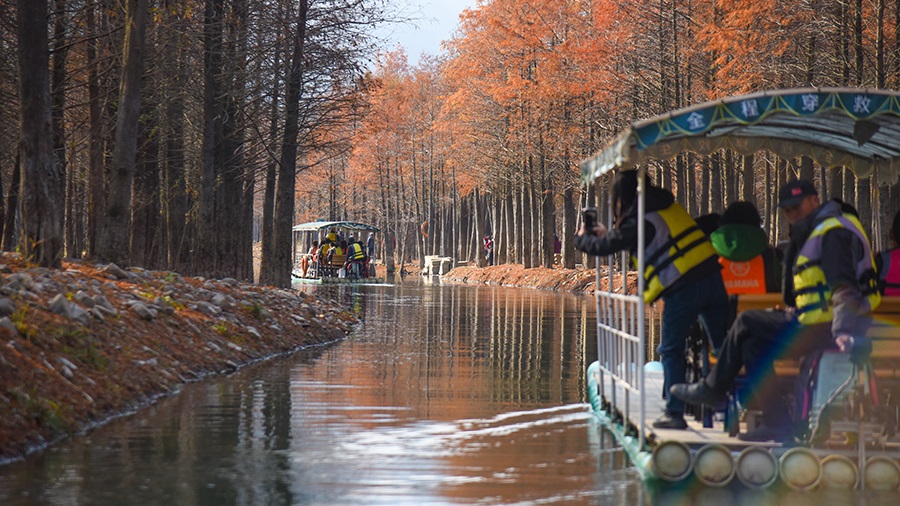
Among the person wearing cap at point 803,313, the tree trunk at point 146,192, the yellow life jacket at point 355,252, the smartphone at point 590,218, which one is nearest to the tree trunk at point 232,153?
the tree trunk at point 146,192

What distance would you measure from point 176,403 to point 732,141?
6.04 m

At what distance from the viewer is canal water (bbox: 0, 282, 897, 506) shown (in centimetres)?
877

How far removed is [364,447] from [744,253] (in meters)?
3.50

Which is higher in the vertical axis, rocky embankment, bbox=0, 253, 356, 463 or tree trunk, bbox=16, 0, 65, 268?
tree trunk, bbox=16, 0, 65, 268

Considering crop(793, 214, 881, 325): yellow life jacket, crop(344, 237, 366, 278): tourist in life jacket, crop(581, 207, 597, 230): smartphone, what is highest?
crop(344, 237, 366, 278): tourist in life jacket

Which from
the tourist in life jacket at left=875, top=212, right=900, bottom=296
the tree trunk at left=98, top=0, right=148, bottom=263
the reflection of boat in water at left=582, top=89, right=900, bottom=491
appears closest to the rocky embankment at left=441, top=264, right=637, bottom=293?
the tree trunk at left=98, top=0, right=148, bottom=263

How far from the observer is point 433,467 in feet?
32.2

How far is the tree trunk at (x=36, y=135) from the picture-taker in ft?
53.9

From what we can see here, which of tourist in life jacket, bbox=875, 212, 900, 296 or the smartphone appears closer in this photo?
the smartphone

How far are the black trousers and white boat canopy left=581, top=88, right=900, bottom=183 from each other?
141 cm

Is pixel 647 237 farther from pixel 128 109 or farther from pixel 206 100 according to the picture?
pixel 206 100

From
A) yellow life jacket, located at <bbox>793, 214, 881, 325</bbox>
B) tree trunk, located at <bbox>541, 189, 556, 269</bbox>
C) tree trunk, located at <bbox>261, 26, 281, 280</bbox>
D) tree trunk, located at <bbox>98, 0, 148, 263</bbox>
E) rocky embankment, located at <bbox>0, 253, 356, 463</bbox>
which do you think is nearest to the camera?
yellow life jacket, located at <bbox>793, 214, 881, 325</bbox>

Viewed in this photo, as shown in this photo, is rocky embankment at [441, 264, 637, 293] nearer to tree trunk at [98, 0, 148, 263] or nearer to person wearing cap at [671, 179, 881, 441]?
tree trunk at [98, 0, 148, 263]

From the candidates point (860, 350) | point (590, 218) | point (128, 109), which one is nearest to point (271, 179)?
point (128, 109)
